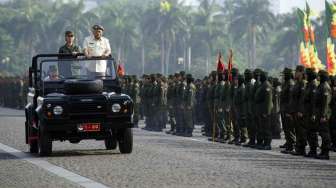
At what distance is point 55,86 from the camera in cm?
1973

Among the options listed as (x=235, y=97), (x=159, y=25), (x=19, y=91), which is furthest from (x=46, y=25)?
(x=235, y=97)

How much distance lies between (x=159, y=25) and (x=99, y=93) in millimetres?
117989

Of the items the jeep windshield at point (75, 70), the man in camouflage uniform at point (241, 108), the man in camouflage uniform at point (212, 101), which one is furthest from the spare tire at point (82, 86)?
the man in camouflage uniform at point (212, 101)

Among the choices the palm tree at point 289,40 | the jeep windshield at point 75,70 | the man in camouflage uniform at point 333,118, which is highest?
the palm tree at point 289,40

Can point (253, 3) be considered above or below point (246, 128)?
above

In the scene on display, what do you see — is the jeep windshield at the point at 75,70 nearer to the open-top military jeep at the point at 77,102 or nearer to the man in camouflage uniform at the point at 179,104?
the open-top military jeep at the point at 77,102

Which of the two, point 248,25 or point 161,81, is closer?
point 161,81

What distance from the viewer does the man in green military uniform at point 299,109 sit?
20981mm

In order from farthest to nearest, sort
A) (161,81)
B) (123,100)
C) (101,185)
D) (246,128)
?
(161,81), (246,128), (123,100), (101,185)

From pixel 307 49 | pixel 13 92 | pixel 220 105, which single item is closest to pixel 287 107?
pixel 220 105

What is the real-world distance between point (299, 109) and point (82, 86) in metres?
4.64

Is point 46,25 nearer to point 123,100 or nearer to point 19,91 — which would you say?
point 19,91

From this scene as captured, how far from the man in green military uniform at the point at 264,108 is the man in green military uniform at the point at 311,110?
280 centimetres

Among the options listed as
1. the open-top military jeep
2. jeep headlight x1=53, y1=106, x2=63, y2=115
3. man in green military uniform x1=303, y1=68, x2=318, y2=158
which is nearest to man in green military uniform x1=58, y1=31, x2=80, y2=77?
the open-top military jeep
